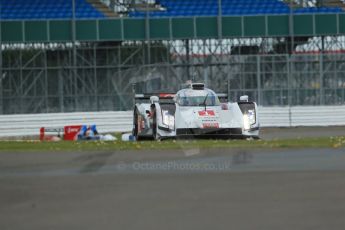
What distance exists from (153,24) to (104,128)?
13.5 m

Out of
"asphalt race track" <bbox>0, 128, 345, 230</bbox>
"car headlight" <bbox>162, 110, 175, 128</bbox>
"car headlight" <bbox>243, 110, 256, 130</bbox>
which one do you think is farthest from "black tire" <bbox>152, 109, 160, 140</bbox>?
"asphalt race track" <bbox>0, 128, 345, 230</bbox>

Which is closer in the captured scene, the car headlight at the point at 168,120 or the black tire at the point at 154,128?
the car headlight at the point at 168,120

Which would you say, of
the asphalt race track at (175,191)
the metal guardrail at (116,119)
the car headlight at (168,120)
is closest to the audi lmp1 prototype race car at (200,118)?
the car headlight at (168,120)

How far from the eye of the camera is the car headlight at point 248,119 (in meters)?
17.1

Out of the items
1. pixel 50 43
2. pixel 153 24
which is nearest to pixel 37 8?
pixel 50 43

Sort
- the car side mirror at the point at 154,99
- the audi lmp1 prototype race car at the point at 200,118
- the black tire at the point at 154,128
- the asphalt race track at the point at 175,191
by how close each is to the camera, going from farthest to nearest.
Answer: the car side mirror at the point at 154,99 → the black tire at the point at 154,128 → the audi lmp1 prototype race car at the point at 200,118 → the asphalt race track at the point at 175,191

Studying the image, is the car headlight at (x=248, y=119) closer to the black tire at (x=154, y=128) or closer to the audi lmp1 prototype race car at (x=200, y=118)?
the audi lmp1 prototype race car at (x=200, y=118)

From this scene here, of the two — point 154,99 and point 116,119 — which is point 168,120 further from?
point 116,119

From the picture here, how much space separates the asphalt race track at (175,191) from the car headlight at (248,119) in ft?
15.1

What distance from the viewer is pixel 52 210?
7.28 meters

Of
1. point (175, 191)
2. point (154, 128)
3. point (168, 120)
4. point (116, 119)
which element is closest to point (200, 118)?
point (168, 120)

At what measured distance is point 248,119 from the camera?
1717cm

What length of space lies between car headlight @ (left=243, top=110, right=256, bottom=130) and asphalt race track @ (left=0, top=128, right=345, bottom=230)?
4.59 m

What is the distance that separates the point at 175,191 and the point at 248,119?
29.5 feet
